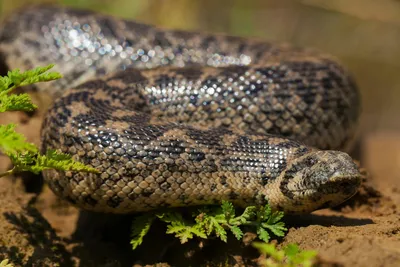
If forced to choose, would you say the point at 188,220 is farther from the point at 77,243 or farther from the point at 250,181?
the point at 77,243

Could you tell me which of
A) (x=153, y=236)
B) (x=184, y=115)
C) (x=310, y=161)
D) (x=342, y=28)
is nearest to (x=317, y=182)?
(x=310, y=161)

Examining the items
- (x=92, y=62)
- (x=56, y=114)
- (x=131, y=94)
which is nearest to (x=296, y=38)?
(x=92, y=62)

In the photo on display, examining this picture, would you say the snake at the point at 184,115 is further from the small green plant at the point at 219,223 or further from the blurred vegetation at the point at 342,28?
the blurred vegetation at the point at 342,28

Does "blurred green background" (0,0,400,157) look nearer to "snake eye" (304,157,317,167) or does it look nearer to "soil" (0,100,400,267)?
"soil" (0,100,400,267)

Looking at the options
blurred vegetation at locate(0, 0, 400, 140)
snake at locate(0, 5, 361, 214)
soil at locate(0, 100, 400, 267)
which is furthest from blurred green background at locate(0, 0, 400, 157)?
soil at locate(0, 100, 400, 267)

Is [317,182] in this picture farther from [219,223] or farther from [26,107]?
[26,107]

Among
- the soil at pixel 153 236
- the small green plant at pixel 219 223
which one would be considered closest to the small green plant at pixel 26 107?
the small green plant at pixel 219 223
